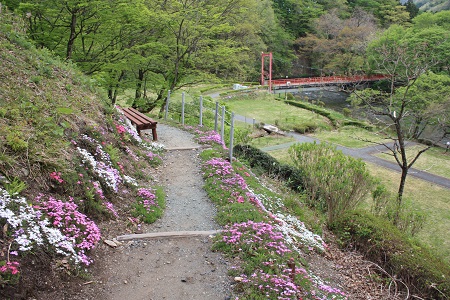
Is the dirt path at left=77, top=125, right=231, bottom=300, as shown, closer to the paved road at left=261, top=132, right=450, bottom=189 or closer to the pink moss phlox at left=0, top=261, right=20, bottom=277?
the pink moss phlox at left=0, top=261, right=20, bottom=277

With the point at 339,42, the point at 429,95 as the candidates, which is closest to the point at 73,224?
the point at 429,95

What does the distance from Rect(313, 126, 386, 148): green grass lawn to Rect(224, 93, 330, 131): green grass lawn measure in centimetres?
171

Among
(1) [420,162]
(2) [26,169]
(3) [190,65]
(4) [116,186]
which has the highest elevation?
(3) [190,65]

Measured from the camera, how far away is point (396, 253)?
6.59 m

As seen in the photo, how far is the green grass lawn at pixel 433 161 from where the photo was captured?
62.8 feet

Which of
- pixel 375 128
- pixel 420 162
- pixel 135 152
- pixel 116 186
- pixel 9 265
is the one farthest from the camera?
pixel 375 128

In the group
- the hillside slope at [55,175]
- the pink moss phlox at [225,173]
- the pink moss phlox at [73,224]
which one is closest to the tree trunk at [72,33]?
the hillside slope at [55,175]

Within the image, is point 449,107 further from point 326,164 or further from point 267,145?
point 326,164

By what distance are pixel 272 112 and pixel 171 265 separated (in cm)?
2841

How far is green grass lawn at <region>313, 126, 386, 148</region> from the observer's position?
23344 mm

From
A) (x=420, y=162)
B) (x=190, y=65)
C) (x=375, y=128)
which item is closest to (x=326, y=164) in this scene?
(x=190, y=65)

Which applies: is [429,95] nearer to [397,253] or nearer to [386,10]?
[397,253]

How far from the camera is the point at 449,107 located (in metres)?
21.9

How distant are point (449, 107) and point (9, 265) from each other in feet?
79.3
